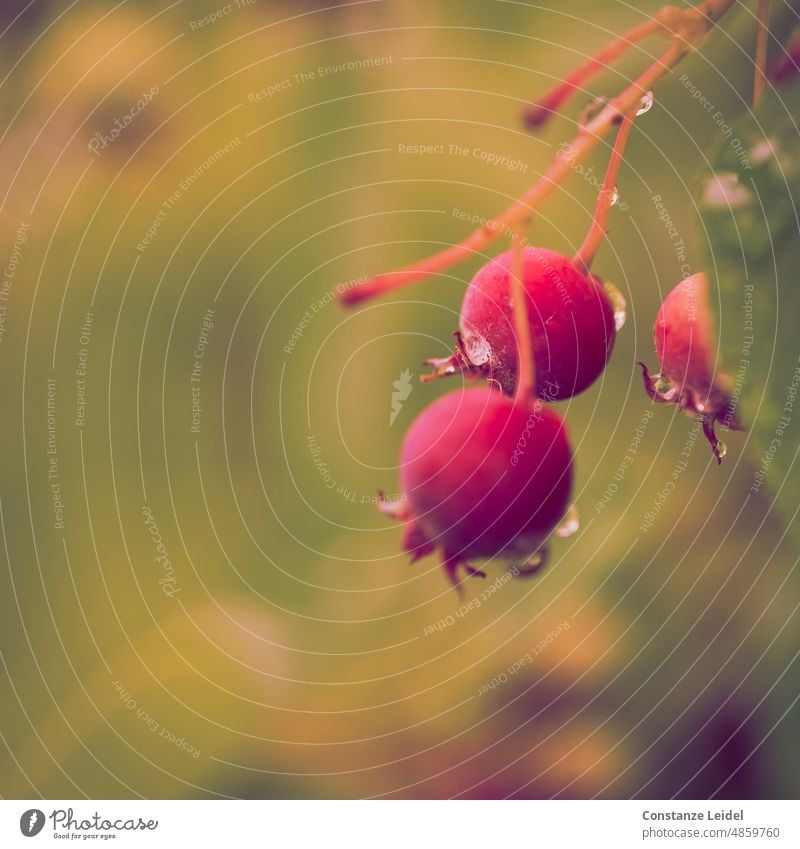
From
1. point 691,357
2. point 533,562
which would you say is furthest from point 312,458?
point 691,357

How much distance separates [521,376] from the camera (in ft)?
1.17

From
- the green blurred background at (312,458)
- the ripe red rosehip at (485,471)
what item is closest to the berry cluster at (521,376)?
the ripe red rosehip at (485,471)

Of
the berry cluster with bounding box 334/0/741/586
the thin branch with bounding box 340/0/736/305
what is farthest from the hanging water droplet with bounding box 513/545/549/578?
the thin branch with bounding box 340/0/736/305

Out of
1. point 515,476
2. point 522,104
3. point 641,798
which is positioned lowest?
point 641,798

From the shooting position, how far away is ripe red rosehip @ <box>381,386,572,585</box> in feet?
1.19

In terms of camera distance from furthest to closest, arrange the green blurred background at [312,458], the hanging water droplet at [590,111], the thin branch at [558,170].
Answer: the green blurred background at [312,458]
the hanging water droplet at [590,111]
the thin branch at [558,170]

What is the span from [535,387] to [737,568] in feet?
1.11

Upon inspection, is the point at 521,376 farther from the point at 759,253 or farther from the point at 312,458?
the point at 312,458

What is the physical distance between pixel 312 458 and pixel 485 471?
318 mm

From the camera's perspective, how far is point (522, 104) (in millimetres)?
628

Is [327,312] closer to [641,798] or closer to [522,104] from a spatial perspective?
[522,104]

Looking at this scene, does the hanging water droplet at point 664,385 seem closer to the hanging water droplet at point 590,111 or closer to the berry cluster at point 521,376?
the berry cluster at point 521,376

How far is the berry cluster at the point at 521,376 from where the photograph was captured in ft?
1.19
